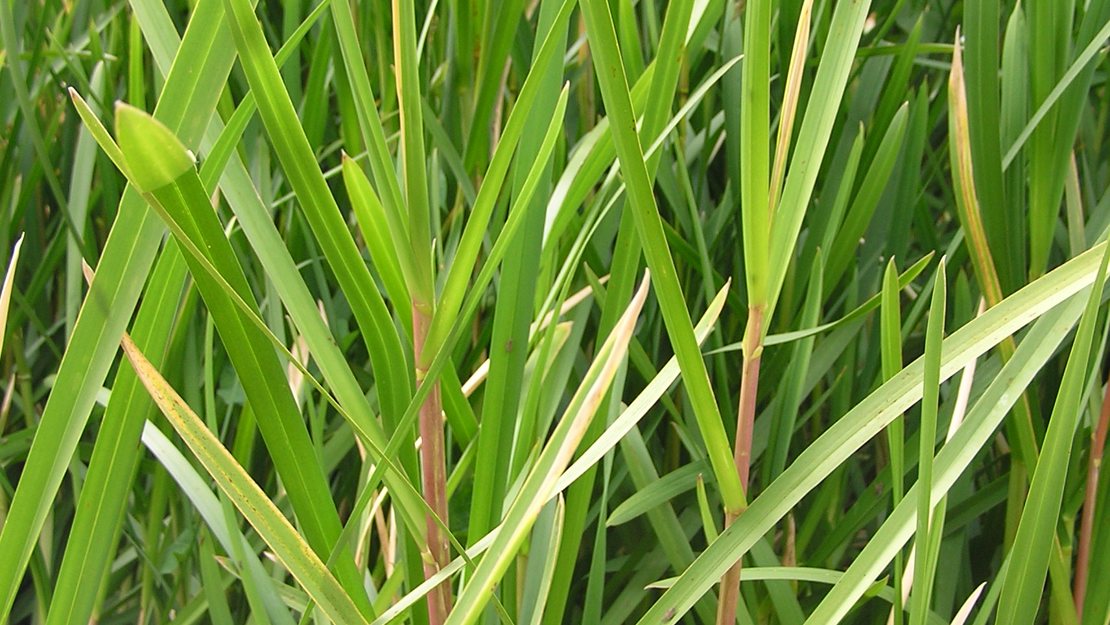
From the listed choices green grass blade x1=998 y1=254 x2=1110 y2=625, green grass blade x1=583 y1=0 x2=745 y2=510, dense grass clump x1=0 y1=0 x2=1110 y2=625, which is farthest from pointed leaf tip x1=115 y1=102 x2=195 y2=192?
green grass blade x1=998 y1=254 x2=1110 y2=625

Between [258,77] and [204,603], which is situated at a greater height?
[258,77]

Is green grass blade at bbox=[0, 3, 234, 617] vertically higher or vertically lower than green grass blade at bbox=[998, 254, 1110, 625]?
higher

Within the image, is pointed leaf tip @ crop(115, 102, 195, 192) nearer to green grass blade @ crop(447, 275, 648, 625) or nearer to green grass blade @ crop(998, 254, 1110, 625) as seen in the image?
green grass blade @ crop(447, 275, 648, 625)

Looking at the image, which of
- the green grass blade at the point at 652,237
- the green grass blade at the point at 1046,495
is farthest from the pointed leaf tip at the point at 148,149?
the green grass blade at the point at 1046,495

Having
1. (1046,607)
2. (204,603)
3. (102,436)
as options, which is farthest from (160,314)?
(1046,607)

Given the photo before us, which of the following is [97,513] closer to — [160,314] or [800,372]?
[160,314]

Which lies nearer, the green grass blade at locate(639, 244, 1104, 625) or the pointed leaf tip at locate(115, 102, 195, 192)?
the pointed leaf tip at locate(115, 102, 195, 192)

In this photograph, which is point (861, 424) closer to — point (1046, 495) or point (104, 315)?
point (1046, 495)
